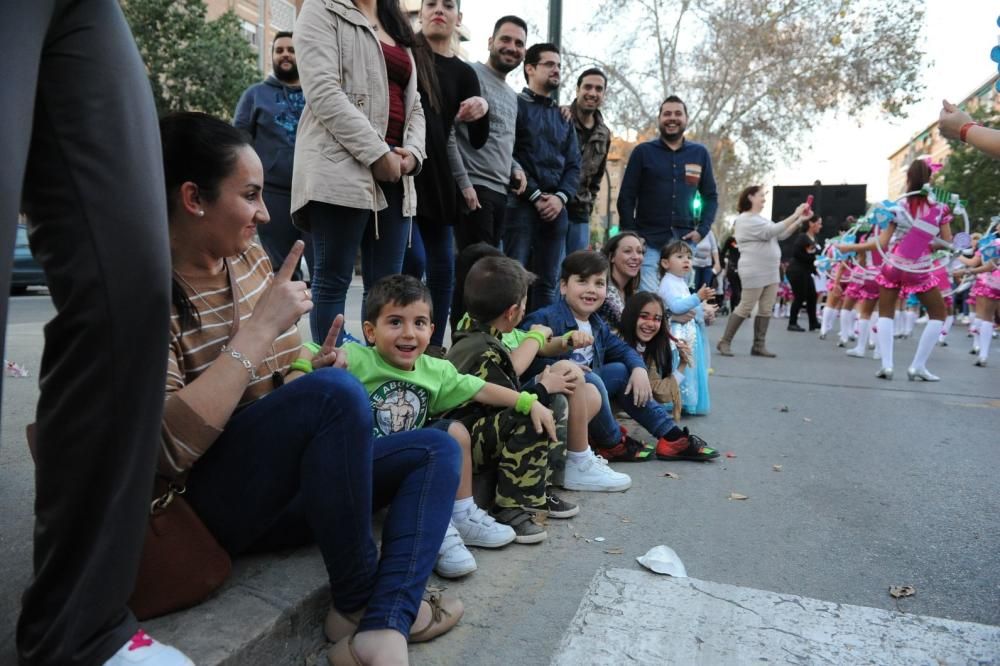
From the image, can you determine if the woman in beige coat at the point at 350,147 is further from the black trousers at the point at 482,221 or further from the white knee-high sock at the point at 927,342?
the white knee-high sock at the point at 927,342

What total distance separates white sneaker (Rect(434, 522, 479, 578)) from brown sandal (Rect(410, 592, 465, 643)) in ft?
0.79

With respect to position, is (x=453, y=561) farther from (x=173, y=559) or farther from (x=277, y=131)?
(x=277, y=131)

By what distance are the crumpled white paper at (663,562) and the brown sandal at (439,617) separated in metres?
0.73

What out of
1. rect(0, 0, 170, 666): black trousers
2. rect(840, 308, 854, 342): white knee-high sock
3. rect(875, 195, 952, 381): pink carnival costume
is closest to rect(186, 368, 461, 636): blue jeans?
rect(0, 0, 170, 666): black trousers

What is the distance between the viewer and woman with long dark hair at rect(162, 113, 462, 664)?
167 centimetres

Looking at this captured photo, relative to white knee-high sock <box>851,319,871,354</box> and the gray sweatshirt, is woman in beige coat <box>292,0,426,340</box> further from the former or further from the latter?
white knee-high sock <box>851,319,871,354</box>

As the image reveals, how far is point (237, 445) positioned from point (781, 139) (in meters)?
23.8

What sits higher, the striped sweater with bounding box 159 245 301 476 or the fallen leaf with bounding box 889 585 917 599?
the striped sweater with bounding box 159 245 301 476

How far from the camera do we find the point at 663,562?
2486mm

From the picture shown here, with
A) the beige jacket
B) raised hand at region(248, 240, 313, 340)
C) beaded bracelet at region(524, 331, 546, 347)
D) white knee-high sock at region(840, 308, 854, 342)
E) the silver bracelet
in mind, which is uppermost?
the beige jacket

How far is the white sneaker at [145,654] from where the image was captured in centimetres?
131

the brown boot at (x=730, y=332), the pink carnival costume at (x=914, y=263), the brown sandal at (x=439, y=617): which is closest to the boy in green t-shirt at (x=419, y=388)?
the brown sandal at (x=439, y=617)

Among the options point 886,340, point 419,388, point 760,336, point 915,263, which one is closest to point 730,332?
point 760,336

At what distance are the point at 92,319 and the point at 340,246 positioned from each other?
79.4 inches
